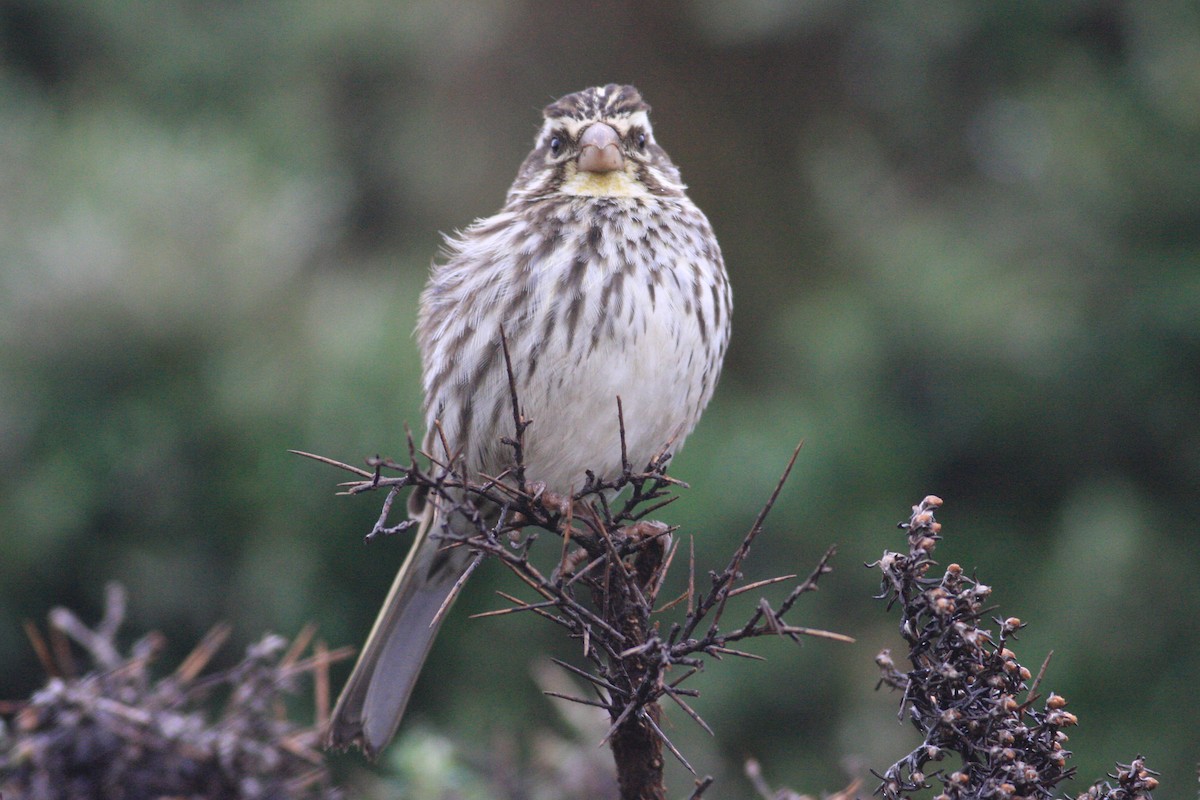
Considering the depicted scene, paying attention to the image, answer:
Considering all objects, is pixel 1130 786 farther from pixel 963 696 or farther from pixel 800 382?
pixel 800 382

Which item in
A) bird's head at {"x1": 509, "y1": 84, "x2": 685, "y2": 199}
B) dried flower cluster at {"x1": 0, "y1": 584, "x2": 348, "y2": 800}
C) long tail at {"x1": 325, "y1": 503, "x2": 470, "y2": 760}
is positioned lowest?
long tail at {"x1": 325, "y1": 503, "x2": 470, "y2": 760}

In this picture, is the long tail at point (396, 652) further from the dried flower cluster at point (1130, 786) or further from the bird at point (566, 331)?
the dried flower cluster at point (1130, 786)

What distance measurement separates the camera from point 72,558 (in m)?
6.09

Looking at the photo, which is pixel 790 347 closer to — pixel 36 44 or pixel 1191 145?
pixel 1191 145

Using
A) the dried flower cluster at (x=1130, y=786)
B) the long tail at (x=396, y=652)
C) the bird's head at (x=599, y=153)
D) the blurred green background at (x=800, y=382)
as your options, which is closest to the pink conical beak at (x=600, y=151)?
the bird's head at (x=599, y=153)

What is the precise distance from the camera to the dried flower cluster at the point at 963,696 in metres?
1.63

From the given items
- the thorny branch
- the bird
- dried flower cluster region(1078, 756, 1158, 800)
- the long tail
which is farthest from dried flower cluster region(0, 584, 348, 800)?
the bird

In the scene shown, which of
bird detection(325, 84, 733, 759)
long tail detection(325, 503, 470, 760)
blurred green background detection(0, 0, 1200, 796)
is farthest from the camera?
blurred green background detection(0, 0, 1200, 796)

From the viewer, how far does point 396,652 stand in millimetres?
3361

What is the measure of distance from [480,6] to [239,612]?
4.56 meters

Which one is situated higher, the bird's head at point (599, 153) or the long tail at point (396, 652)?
the bird's head at point (599, 153)

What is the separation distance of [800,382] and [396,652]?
425cm

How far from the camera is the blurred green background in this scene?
6051 mm

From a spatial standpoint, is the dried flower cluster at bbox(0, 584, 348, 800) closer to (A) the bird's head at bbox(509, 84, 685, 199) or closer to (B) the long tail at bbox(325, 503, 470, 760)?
(B) the long tail at bbox(325, 503, 470, 760)
